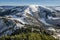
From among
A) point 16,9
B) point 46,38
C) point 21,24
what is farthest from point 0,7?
point 46,38

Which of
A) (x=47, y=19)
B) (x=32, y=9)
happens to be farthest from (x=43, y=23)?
(x=32, y=9)

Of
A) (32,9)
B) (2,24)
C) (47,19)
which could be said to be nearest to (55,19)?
(47,19)

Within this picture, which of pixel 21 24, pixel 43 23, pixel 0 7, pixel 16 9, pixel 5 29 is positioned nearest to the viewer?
pixel 5 29

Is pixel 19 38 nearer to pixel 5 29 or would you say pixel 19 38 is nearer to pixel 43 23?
pixel 5 29

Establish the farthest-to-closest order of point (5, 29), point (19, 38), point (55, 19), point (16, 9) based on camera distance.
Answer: point (16, 9) → point (55, 19) → point (5, 29) → point (19, 38)

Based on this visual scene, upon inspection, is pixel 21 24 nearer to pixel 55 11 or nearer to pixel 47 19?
pixel 47 19

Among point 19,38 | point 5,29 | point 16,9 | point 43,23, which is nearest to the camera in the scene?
point 19,38

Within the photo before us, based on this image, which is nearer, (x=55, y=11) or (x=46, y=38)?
(x=46, y=38)

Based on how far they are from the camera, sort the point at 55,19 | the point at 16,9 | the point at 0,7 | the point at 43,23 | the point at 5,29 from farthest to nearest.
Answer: the point at 0,7
the point at 16,9
the point at 55,19
the point at 43,23
the point at 5,29

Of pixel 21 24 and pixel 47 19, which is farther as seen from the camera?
pixel 47 19
